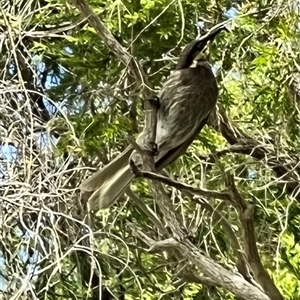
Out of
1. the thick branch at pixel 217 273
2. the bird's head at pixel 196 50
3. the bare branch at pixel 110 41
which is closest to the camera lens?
the bare branch at pixel 110 41

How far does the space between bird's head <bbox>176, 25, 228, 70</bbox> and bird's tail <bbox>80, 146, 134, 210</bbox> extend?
12.8 inches

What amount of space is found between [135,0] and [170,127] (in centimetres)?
40

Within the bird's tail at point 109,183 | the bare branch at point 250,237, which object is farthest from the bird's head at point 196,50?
the bare branch at point 250,237

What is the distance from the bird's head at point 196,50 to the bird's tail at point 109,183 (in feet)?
1.07

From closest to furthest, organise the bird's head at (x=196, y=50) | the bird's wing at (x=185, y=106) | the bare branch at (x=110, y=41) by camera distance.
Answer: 1. the bare branch at (x=110, y=41)
2. the bird's head at (x=196, y=50)
3. the bird's wing at (x=185, y=106)

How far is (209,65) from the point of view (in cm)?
234

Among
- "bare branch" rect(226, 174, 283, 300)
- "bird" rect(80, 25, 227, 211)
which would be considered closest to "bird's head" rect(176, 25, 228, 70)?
"bird" rect(80, 25, 227, 211)

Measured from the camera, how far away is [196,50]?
221cm

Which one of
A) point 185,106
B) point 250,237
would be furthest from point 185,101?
point 250,237

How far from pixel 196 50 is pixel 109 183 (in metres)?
0.47

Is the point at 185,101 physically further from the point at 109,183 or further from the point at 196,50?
the point at 109,183

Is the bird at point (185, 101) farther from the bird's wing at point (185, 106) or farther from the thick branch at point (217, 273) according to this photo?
the thick branch at point (217, 273)

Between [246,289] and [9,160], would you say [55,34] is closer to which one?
[9,160]

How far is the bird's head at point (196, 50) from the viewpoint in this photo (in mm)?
2169
